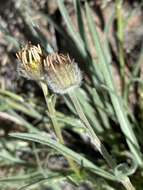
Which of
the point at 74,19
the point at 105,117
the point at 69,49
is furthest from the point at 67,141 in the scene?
the point at 74,19

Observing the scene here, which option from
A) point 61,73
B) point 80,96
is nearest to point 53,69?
point 61,73

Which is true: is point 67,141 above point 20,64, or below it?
below

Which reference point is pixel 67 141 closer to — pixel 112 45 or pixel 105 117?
pixel 105 117

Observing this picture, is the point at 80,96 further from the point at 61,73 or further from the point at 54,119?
the point at 61,73

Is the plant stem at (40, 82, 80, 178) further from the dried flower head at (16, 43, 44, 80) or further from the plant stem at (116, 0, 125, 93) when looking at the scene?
the plant stem at (116, 0, 125, 93)

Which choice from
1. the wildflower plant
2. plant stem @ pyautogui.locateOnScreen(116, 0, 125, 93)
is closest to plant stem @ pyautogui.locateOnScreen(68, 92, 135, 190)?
the wildflower plant

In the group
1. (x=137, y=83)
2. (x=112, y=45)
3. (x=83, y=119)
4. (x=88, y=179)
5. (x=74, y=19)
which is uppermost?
(x=74, y=19)

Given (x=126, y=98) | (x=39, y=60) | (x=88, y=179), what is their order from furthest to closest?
1. (x=126, y=98)
2. (x=88, y=179)
3. (x=39, y=60)
